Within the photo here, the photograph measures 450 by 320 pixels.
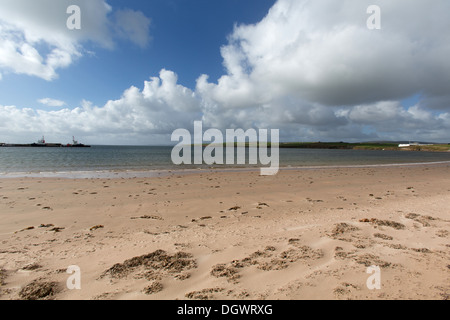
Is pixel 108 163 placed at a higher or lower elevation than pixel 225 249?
higher

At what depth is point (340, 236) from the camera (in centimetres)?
598

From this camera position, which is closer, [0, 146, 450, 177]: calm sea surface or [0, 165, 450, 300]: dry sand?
[0, 165, 450, 300]: dry sand

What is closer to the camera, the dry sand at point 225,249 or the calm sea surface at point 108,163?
the dry sand at point 225,249

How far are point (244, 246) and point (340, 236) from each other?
2772 mm

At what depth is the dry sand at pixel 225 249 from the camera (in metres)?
3.65

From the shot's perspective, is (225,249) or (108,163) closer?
(225,249)

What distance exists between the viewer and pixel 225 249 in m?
5.30

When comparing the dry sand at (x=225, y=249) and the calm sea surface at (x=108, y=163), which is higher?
the calm sea surface at (x=108, y=163)

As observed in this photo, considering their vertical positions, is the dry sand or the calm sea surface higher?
the calm sea surface

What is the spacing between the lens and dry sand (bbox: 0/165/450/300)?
12.0 feet
